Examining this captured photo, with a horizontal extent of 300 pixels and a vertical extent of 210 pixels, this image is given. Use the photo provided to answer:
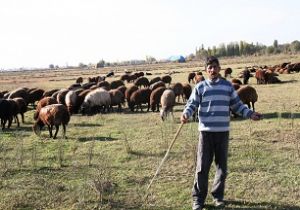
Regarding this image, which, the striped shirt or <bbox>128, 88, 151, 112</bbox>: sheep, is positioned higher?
the striped shirt

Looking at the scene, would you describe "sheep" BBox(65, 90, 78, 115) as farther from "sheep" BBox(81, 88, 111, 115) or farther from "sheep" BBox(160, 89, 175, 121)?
"sheep" BBox(160, 89, 175, 121)

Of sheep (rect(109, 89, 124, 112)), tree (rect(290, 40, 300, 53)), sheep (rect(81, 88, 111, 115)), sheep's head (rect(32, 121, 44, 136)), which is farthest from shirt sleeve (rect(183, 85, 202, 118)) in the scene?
tree (rect(290, 40, 300, 53))

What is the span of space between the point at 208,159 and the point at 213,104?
0.91 meters

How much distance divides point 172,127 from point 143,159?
511 centimetres

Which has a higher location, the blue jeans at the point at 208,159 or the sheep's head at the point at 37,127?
the blue jeans at the point at 208,159

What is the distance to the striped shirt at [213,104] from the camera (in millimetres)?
7410

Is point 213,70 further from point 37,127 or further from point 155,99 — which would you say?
point 155,99

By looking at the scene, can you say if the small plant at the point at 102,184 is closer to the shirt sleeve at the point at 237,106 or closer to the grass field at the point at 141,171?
the grass field at the point at 141,171

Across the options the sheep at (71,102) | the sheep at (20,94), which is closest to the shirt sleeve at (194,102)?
the sheep at (71,102)

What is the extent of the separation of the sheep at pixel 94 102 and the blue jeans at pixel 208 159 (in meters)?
17.5

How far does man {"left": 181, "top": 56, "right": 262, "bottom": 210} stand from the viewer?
7410 mm

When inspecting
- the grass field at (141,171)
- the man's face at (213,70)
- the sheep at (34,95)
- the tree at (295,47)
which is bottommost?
the grass field at (141,171)

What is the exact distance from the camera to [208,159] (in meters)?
7.57

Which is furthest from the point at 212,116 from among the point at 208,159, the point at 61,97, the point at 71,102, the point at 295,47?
the point at 295,47
